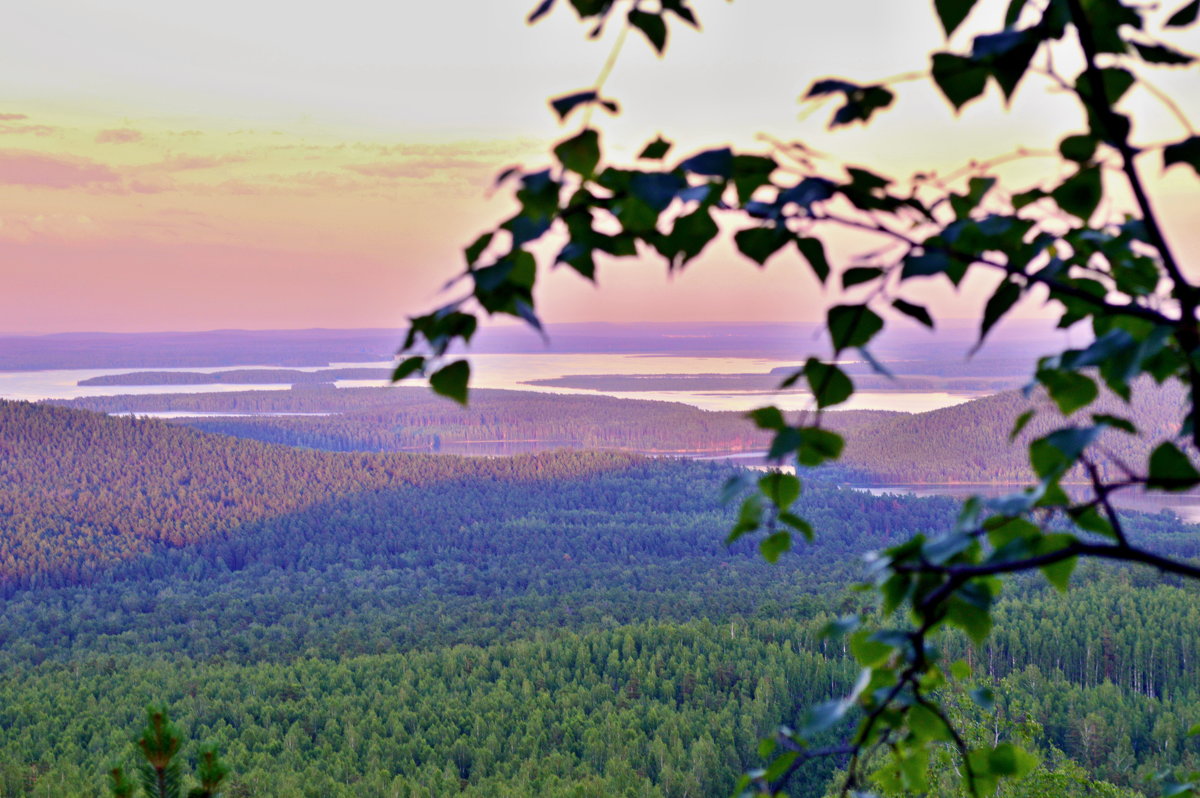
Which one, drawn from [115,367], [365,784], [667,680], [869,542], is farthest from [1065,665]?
[115,367]

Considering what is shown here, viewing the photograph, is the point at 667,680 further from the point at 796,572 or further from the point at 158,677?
the point at 796,572

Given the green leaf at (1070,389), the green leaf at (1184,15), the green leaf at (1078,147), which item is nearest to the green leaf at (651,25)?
the green leaf at (1078,147)

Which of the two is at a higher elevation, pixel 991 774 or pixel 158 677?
pixel 991 774

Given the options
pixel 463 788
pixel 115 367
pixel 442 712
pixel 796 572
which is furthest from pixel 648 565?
pixel 115 367

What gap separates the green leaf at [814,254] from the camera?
1784mm

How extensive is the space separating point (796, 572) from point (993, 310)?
82.0 metres

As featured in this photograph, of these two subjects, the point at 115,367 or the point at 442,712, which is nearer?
the point at 442,712

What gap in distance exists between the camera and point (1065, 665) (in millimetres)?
53219

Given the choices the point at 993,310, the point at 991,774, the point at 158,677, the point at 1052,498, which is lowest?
the point at 158,677

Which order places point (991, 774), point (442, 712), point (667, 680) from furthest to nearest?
point (667, 680) < point (442, 712) < point (991, 774)

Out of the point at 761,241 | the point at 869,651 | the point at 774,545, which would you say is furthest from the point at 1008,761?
the point at 761,241

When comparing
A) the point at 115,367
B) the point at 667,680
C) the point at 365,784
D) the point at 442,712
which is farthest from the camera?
the point at 115,367

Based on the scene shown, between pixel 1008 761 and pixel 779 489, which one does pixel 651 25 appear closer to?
pixel 779 489

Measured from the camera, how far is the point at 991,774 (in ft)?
7.57
